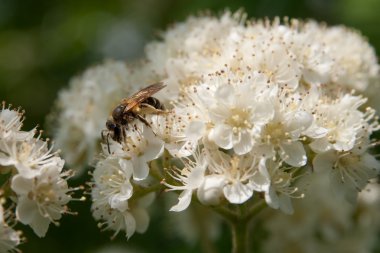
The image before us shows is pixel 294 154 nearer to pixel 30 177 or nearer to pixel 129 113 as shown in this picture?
pixel 129 113

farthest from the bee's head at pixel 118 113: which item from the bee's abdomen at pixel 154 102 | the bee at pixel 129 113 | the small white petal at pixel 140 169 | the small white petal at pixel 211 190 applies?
the small white petal at pixel 211 190

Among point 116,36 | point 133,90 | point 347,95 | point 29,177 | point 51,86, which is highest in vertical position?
point 116,36

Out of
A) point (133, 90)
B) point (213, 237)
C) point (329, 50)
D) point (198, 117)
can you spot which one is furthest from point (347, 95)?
point (213, 237)

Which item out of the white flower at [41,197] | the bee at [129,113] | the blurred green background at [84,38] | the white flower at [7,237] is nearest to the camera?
the white flower at [7,237]

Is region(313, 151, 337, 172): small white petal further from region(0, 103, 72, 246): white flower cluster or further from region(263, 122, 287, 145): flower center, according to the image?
region(0, 103, 72, 246): white flower cluster

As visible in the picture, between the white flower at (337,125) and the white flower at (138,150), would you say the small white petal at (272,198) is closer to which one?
the white flower at (337,125)

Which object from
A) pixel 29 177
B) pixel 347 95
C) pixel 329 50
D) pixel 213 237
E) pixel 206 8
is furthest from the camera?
pixel 206 8

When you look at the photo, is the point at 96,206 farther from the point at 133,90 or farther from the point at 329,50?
the point at 329,50
